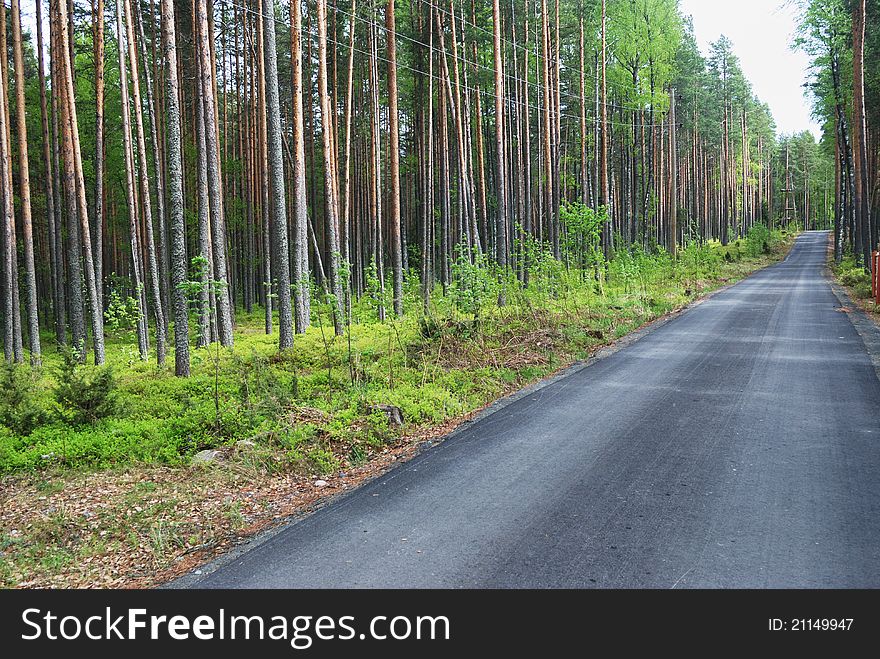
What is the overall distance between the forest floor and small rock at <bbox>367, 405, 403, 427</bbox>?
0.07 m

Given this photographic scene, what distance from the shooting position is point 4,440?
7.30 metres

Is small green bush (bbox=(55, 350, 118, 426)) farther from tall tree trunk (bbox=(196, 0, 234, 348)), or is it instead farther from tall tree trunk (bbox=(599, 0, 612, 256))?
tall tree trunk (bbox=(599, 0, 612, 256))

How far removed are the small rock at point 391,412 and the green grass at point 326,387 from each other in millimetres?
93

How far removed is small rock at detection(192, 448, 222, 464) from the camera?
6297mm

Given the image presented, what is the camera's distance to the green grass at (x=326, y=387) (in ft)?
22.1

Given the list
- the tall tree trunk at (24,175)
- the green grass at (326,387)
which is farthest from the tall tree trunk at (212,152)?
the tall tree trunk at (24,175)

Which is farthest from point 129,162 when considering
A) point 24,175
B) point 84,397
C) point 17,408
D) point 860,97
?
point 860,97

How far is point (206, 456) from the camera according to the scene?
253 inches

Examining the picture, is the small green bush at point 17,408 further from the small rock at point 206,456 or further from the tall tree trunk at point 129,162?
the tall tree trunk at point 129,162

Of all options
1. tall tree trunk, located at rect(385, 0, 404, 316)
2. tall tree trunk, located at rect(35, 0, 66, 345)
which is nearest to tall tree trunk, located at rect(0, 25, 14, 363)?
tall tree trunk, located at rect(35, 0, 66, 345)

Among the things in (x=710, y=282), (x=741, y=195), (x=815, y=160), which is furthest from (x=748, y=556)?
(x=815, y=160)

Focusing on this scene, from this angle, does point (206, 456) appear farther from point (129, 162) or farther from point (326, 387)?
point (129, 162)

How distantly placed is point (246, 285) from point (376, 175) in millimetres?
12897
